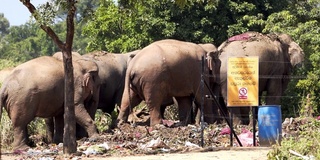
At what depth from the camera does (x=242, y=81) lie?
15.5m

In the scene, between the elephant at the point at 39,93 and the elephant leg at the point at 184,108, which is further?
the elephant leg at the point at 184,108

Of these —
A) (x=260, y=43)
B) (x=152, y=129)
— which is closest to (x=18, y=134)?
(x=152, y=129)

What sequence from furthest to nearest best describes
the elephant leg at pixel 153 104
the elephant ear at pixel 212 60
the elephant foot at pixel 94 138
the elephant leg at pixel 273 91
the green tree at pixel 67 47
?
the elephant leg at pixel 273 91, the elephant ear at pixel 212 60, the elephant leg at pixel 153 104, the elephant foot at pixel 94 138, the green tree at pixel 67 47

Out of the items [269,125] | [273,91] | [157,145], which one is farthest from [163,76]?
[269,125]

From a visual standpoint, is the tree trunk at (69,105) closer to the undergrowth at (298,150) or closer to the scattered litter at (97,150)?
the scattered litter at (97,150)

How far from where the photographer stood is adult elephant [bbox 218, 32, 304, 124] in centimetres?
2155

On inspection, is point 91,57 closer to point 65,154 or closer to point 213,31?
point 213,31

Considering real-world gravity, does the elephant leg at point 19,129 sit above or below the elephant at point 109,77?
below

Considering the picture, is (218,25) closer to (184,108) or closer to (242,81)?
(184,108)

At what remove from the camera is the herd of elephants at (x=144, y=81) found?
60.4 feet

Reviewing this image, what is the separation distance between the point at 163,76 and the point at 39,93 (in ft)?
10.8

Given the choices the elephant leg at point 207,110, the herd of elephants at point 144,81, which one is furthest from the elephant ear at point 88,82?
the elephant leg at point 207,110

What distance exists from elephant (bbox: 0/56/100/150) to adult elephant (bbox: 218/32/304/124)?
4.00 metres

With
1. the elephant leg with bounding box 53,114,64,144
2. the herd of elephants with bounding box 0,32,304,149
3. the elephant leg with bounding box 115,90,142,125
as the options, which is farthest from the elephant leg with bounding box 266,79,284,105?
the elephant leg with bounding box 53,114,64,144
